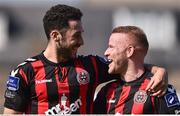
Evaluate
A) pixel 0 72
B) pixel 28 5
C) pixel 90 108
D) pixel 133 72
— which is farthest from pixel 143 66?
pixel 28 5

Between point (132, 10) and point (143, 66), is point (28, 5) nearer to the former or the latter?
point (132, 10)

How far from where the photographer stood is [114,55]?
19.8 feet

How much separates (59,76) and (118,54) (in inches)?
19.1

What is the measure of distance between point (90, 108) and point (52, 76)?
0.38 m

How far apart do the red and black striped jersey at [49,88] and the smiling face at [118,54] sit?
10.6 inches

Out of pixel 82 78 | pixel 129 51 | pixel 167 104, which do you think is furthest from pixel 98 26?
pixel 167 104

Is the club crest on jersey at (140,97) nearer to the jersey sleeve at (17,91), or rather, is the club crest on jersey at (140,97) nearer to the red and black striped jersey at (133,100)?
the red and black striped jersey at (133,100)

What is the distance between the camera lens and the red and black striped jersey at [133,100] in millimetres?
5867

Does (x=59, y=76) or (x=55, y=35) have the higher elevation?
(x=55, y=35)

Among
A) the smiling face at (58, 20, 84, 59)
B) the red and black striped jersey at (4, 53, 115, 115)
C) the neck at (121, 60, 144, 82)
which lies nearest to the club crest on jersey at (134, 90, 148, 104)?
the neck at (121, 60, 144, 82)

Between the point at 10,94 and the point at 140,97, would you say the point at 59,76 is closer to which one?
the point at 10,94

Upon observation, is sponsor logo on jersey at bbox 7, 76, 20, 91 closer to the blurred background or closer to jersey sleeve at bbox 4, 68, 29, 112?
jersey sleeve at bbox 4, 68, 29, 112

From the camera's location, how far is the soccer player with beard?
6.08 metres

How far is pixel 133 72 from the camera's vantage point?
605 centimetres
